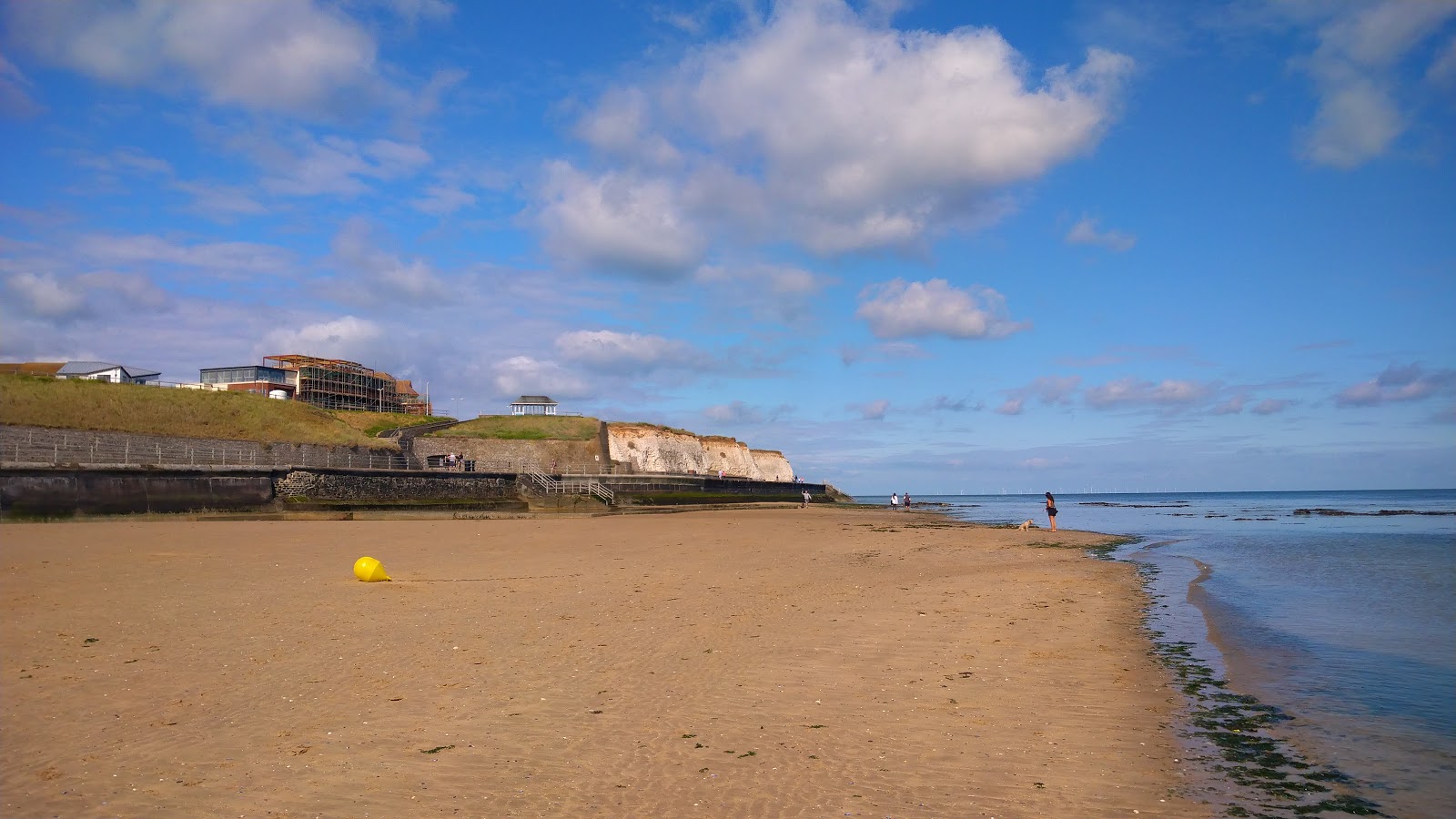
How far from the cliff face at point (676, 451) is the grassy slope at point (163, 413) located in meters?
28.2

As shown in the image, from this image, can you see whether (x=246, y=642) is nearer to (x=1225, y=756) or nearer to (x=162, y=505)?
(x=1225, y=756)

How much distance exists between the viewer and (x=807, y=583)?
16281mm

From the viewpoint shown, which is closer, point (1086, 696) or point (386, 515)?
point (1086, 696)

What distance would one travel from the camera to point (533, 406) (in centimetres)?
8438

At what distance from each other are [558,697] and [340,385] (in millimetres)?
84849

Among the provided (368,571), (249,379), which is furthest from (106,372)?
(368,571)

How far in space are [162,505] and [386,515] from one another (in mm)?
7793

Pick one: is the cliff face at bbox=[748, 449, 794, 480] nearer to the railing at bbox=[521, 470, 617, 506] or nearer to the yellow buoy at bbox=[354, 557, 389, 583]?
the railing at bbox=[521, 470, 617, 506]

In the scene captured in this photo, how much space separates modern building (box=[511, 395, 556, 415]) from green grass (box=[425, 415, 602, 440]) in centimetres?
819

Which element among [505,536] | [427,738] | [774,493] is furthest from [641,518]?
[774,493]

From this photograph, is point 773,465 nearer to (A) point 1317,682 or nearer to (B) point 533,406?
(B) point 533,406

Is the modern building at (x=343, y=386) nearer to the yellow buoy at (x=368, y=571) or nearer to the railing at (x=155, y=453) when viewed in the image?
the railing at (x=155, y=453)

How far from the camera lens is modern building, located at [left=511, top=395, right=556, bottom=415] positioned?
276 feet

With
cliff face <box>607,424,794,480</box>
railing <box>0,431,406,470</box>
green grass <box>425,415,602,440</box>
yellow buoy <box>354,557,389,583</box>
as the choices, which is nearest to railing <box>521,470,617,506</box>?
railing <box>0,431,406,470</box>
